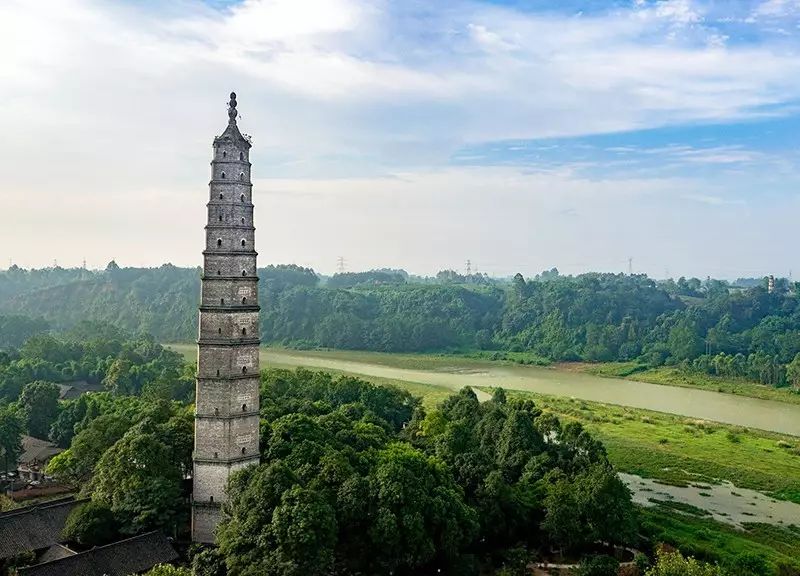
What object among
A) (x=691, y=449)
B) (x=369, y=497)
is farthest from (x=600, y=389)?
(x=369, y=497)

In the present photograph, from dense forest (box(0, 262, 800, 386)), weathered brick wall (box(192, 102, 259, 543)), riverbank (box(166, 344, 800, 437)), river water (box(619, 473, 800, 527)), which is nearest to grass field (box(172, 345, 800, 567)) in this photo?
river water (box(619, 473, 800, 527))

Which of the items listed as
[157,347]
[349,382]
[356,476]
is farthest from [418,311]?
[356,476]

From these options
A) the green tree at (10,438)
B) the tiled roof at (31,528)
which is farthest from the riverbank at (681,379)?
the tiled roof at (31,528)

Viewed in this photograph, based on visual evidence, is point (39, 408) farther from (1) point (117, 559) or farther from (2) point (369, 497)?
(2) point (369, 497)

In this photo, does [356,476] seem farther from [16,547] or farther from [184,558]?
[16,547]

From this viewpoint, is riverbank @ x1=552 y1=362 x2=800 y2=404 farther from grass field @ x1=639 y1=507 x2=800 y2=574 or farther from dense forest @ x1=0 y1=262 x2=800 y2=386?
grass field @ x1=639 y1=507 x2=800 y2=574
